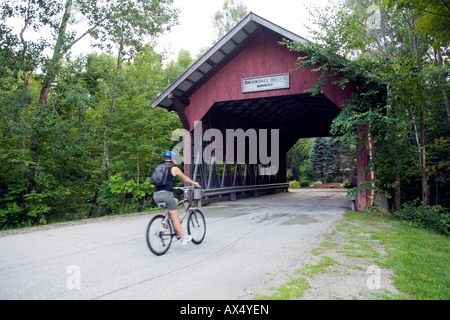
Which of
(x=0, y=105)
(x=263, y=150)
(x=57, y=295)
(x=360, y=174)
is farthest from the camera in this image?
(x=263, y=150)

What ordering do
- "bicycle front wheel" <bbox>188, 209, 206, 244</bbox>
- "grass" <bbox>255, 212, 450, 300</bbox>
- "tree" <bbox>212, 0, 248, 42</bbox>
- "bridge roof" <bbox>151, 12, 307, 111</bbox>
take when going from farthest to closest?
"tree" <bbox>212, 0, 248, 42</bbox>, "bridge roof" <bbox>151, 12, 307, 111</bbox>, "bicycle front wheel" <bbox>188, 209, 206, 244</bbox>, "grass" <bbox>255, 212, 450, 300</bbox>

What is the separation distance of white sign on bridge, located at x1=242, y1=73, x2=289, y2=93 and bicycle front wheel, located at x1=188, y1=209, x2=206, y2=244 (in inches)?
255

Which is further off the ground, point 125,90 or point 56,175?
point 125,90

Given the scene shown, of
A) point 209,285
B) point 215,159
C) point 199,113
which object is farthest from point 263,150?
point 209,285

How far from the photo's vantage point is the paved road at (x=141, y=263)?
9.98 ft

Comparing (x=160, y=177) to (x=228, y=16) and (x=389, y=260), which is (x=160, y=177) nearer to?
(x=389, y=260)

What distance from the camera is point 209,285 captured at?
3170 mm

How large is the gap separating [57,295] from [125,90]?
13285mm

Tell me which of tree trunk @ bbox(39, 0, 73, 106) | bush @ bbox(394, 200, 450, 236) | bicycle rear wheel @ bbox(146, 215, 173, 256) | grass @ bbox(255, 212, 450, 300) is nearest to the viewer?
grass @ bbox(255, 212, 450, 300)

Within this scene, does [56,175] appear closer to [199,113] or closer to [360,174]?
[199,113]

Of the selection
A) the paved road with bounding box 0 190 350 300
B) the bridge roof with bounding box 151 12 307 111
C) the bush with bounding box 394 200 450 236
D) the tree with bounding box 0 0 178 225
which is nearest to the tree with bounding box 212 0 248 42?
the tree with bounding box 0 0 178 225

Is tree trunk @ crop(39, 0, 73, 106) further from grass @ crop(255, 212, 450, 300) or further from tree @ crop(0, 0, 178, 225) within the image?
grass @ crop(255, 212, 450, 300)

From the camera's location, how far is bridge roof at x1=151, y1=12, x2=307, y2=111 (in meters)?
10.1

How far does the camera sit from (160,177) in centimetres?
453
